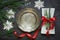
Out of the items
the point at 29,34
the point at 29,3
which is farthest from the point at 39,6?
the point at 29,34

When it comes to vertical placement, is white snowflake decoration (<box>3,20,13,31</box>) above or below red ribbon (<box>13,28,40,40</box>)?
above

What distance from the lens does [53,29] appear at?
208cm

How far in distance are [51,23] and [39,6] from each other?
0.52 ft

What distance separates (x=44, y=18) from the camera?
208 cm

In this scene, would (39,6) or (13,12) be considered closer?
(13,12)

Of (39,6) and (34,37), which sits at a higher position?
(39,6)

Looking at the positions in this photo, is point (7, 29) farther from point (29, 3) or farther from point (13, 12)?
point (29, 3)

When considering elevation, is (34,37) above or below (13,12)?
below

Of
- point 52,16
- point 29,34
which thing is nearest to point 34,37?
point 29,34

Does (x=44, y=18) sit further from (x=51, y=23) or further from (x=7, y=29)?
(x=7, y=29)

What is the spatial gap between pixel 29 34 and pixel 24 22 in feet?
0.32

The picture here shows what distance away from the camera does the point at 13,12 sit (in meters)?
1.98

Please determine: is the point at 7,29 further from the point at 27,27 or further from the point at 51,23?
the point at 51,23

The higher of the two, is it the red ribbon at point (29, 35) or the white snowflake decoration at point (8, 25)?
the white snowflake decoration at point (8, 25)
